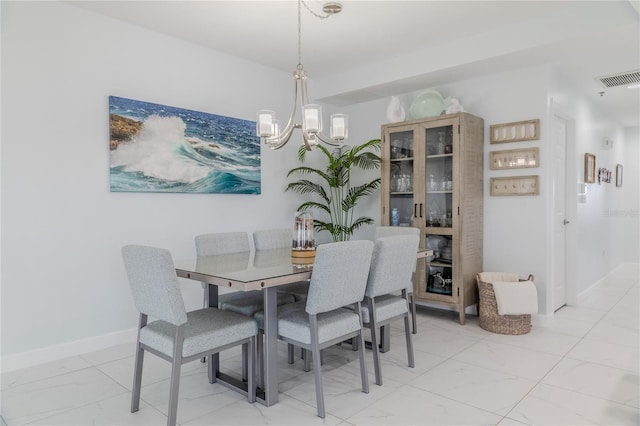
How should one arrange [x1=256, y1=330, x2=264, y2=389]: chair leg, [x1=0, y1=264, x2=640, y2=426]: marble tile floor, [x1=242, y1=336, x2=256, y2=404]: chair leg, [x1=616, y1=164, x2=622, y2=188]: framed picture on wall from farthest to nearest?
[x1=616, y1=164, x2=622, y2=188]: framed picture on wall < [x1=256, y1=330, x2=264, y2=389]: chair leg < [x1=242, y1=336, x2=256, y2=404]: chair leg < [x1=0, y1=264, x2=640, y2=426]: marble tile floor

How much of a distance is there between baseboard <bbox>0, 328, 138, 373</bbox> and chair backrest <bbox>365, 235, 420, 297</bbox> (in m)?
2.10

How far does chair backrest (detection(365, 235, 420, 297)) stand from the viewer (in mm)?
2582

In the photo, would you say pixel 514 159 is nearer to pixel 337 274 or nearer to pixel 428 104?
pixel 428 104

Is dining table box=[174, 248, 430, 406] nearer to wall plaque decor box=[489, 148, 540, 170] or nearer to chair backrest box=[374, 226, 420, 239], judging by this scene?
chair backrest box=[374, 226, 420, 239]

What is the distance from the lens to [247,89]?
425 centimetres

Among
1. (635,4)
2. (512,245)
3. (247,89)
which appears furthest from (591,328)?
(247,89)

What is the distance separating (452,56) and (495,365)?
2.64 m

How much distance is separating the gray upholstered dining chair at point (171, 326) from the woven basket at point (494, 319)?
2.23m

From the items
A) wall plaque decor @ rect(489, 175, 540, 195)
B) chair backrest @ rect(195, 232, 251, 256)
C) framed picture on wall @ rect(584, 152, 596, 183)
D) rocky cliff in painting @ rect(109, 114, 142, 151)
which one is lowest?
chair backrest @ rect(195, 232, 251, 256)

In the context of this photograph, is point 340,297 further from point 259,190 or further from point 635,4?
point 635,4

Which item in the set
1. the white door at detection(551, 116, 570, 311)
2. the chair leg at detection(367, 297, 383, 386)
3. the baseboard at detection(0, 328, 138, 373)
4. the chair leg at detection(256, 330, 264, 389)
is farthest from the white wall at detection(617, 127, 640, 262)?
the baseboard at detection(0, 328, 138, 373)

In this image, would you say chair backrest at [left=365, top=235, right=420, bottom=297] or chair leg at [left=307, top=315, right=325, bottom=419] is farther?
chair backrest at [left=365, top=235, right=420, bottom=297]

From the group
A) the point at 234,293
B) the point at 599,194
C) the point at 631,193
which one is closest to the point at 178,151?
the point at 234,293

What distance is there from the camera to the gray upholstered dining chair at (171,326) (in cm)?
199
